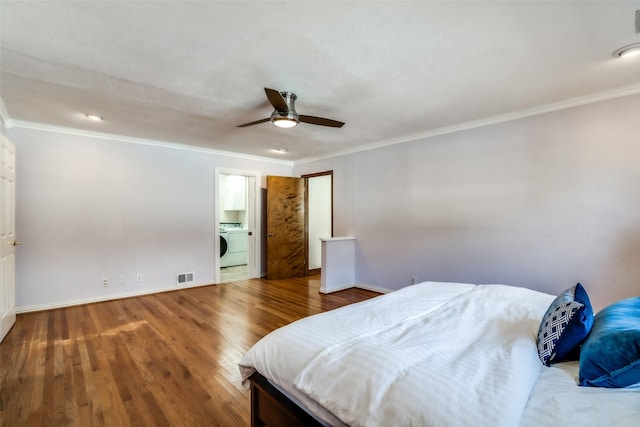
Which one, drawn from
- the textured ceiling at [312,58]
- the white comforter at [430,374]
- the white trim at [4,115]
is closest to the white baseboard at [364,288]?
the textured ceiling at [312,58]

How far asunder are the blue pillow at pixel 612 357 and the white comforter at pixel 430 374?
7.0 inches

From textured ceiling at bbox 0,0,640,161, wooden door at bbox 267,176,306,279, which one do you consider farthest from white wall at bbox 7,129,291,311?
wooden door at bbox 267,176,306,279

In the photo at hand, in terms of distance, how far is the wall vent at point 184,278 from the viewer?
4938 mm

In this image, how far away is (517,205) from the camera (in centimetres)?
334

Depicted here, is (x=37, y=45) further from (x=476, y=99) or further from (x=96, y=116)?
(x=476, y=99)

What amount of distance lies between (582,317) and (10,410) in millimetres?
3354

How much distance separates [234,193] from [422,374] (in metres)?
7.43

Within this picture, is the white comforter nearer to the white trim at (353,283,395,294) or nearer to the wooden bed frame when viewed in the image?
the wooden bed frame

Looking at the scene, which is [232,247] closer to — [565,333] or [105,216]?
[105,216]

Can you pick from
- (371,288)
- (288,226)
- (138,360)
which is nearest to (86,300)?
(138,360)

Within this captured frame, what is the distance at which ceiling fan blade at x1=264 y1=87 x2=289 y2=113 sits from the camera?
2342 millimetres

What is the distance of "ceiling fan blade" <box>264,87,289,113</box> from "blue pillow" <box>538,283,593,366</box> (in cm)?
232

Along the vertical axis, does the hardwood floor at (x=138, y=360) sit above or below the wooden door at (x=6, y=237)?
below

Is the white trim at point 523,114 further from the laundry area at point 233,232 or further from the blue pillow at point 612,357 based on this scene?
the laundry area at point 233,232
